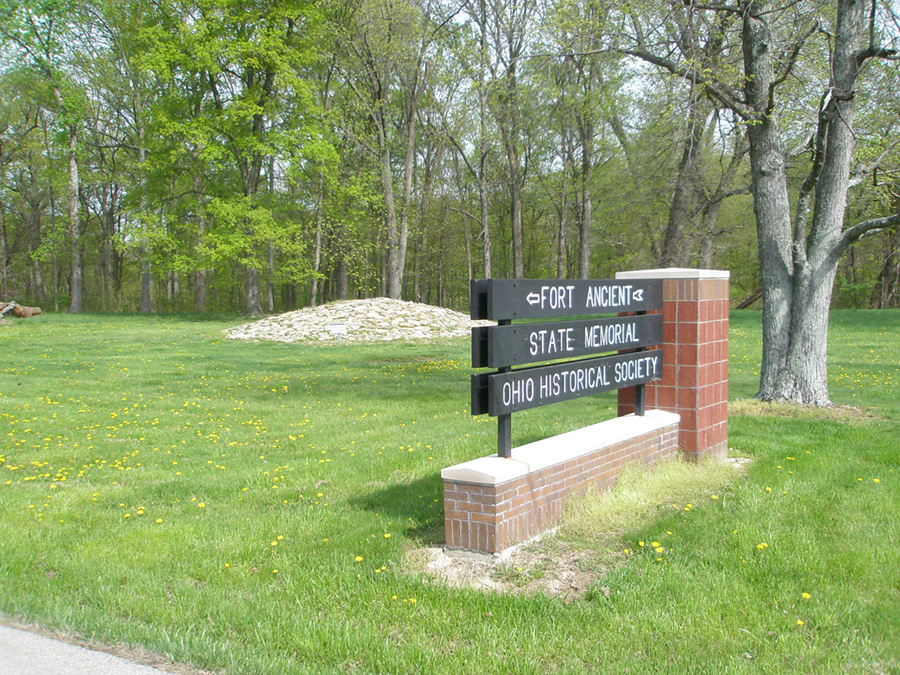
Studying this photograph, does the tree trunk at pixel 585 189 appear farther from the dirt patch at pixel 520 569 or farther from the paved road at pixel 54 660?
the paved road at pixel 54 660

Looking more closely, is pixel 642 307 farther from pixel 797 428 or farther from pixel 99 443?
pixel 99 443

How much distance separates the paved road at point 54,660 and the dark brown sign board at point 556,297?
2.50m

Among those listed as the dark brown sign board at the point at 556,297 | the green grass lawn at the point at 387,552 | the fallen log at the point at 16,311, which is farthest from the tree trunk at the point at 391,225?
the dark brown sign board at the point at 556,297

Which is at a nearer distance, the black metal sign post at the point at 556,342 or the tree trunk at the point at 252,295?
the black metal sign post at the point at 556,342

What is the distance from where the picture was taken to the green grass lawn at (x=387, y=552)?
323cm

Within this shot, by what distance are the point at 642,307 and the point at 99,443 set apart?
20.4 feet

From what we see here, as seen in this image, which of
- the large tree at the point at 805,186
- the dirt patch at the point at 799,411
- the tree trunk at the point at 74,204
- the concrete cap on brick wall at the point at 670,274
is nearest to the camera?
the concrete cap on brick wall at the point at 670,274

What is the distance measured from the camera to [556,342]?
4863 millimetres

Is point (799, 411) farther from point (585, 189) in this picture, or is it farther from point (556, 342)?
point (585, 189)

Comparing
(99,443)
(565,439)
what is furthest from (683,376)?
(99,443)

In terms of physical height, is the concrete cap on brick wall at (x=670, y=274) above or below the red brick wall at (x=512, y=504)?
above

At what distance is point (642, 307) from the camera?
5863 mm

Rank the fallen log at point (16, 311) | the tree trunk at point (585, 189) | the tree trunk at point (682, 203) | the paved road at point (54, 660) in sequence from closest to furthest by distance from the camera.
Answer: the paved road at point (54, 660) < the tree trunk at point (682, 203) < the fallen log at point (16, 311) < the tree trunk at point (585, 189)

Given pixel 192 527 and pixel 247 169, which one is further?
pixel 247 169
